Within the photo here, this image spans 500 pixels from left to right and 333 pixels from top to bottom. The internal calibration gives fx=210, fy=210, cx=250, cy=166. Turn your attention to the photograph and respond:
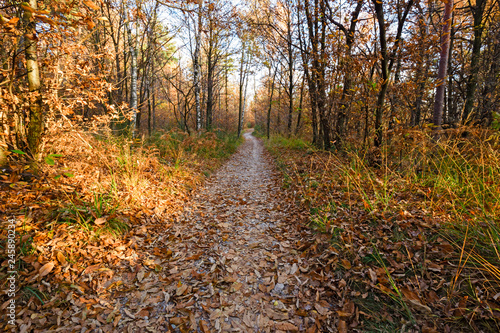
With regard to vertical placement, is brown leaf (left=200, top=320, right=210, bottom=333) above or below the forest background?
below

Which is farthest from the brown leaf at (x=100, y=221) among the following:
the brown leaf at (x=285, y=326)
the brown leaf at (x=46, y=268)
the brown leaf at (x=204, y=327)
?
the brown leaf at (x=285, y=326)

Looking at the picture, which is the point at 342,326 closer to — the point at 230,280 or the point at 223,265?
the point at 230,280

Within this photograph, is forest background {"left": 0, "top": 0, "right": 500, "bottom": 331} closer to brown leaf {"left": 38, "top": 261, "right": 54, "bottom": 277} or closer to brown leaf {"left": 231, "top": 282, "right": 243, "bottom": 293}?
brown leaf {"left": 38, "top": 261, "right": 54, "bottom": 277}

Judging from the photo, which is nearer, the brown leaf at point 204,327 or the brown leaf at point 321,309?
the brown leaf at point 204,327

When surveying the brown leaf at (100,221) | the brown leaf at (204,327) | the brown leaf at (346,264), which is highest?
the brown leaf at (100,221)

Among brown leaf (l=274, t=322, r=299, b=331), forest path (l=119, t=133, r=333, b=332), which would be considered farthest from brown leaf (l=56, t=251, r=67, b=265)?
brown leaf (l=274, t=322, r=299, b=331)

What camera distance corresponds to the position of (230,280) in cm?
289

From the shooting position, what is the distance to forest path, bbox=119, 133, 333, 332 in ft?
7.68

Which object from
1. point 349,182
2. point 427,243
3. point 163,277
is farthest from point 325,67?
point 163,277

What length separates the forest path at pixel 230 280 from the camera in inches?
92.2

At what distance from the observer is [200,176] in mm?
6922

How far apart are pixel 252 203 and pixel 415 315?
12.5 feet

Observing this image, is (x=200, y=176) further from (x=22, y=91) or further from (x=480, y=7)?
(x=480, y=7)

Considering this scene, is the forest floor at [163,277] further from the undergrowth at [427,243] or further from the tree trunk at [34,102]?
the tree trunk at [34,102]
